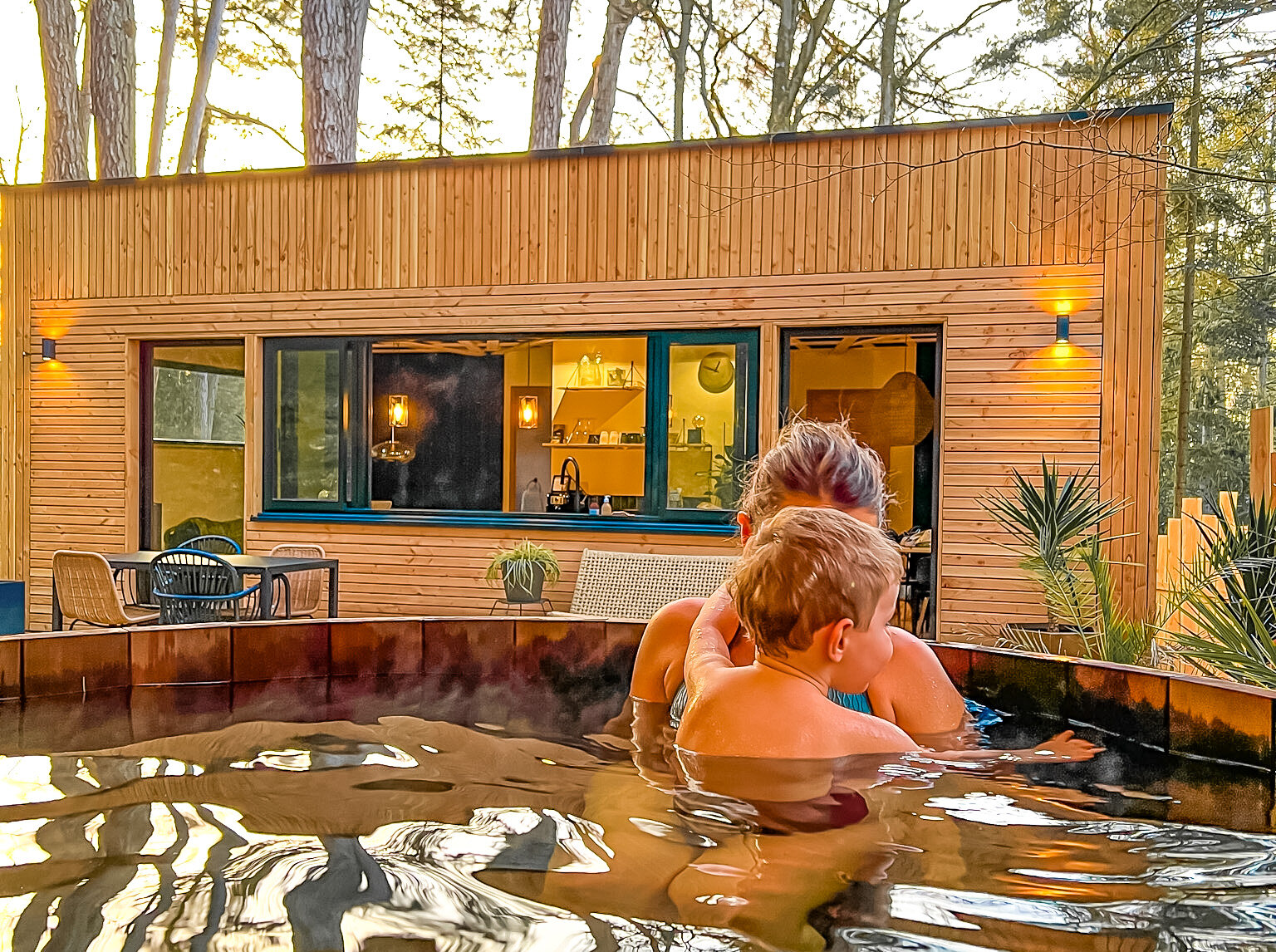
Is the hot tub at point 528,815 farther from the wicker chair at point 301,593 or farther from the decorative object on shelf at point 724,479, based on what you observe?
the decorative object on shelf at point 724,479

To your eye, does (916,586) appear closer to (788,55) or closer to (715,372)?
(715,372)

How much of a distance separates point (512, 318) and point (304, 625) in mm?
5993

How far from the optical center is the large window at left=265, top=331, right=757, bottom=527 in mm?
8820

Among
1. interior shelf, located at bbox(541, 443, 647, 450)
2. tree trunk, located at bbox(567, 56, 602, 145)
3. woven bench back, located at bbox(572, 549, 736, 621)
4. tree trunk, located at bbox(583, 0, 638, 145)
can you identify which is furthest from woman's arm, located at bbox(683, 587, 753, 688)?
tree trunk, located at bbox(567, 56, 602, 145)

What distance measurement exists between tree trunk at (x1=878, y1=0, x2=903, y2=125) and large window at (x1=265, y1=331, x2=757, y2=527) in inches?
330

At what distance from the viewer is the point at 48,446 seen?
1002 cm

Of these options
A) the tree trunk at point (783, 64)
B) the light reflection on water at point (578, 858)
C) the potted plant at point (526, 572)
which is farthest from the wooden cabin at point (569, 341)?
the tree trunk at point (783, 64)

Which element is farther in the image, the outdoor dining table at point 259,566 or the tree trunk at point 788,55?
the tree trunk at point 788,55

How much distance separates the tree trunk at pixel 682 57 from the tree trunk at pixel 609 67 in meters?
0.71

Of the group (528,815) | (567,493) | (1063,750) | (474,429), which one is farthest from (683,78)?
(528,815)

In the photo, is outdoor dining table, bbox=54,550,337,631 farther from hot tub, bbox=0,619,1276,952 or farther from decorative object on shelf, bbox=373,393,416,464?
hot tub, bbox=0,619,1276,952

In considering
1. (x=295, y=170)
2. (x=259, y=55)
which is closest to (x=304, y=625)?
(x=295, y=170)

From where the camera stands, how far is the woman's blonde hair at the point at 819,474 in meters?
2.27

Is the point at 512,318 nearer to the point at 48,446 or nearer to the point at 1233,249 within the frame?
the point at 48,446
